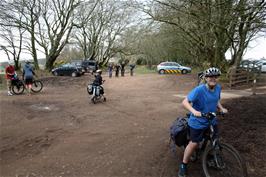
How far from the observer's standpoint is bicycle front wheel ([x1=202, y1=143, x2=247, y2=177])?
10.6ft

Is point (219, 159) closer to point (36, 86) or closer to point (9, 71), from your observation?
point (9, 71)

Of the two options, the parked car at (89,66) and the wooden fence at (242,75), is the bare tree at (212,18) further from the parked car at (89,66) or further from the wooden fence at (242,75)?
the parked car at (89,66)

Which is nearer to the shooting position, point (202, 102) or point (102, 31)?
point (202, 102)

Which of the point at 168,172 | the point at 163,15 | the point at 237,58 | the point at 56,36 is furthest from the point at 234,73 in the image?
the point at 56,36

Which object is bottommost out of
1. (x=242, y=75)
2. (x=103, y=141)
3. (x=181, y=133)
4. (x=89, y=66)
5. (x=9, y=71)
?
(x=103, y=141)

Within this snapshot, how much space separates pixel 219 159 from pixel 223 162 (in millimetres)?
70

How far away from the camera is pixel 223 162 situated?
132 inches

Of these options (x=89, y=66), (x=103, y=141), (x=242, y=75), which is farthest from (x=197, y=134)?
(x=89, y=66)

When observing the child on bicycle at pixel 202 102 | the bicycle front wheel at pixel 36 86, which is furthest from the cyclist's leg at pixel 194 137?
the bicycle front wheel at pixel 36 86

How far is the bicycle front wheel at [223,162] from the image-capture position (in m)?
3.24

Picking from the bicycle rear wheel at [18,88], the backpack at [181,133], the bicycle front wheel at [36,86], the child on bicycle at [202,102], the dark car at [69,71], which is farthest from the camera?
the dark car at [69,71]

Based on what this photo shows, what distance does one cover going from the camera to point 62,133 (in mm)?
5902

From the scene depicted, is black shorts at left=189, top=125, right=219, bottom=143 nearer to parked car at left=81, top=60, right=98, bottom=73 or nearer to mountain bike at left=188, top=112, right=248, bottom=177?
mountain bike at left=188, top=112, right=248, bottom=177

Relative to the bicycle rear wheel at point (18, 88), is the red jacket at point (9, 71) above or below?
above
